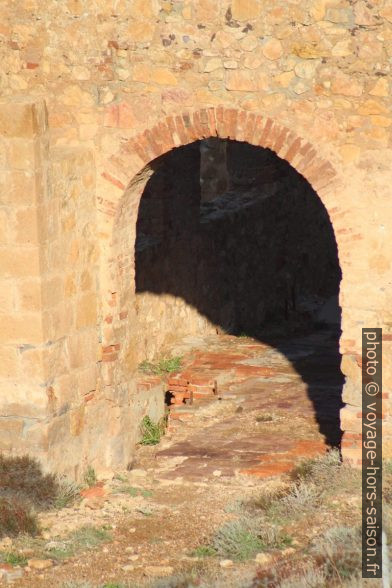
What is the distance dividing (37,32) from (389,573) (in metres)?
5.16

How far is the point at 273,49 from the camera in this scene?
29.1ft

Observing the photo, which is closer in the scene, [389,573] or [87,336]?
[389,573]

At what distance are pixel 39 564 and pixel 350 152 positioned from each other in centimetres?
381

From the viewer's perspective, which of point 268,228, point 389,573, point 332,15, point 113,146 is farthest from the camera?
→ point 268,228

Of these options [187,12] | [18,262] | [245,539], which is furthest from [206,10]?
[245,539]

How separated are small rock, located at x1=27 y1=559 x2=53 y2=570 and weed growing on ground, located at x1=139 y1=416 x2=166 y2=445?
2.94 metres

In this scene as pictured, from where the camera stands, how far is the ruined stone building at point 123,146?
28.8 feet

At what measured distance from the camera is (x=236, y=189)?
16016 mm

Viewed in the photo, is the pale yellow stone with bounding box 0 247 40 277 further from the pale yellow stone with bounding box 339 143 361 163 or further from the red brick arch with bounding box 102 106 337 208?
the pale yellow stone with bounding box 339 143 361 163

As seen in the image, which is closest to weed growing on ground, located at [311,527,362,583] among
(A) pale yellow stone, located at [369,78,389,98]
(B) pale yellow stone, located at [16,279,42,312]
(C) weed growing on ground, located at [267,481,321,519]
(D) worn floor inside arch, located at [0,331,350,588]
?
(D) worn floor inside arch, located at [0,331,350,588]

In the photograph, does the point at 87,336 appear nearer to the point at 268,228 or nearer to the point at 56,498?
the point at 56,498

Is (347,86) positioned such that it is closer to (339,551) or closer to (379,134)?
(379,134)

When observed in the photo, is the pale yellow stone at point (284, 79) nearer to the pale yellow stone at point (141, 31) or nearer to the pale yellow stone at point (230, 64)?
the pale yellow stone at point (230, 64)

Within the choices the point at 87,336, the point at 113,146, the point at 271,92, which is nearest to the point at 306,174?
the point at 271,92
